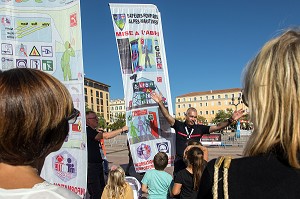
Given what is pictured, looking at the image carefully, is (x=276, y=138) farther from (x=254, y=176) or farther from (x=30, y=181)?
(x=30, y=181)

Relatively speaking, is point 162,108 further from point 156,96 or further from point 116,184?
point 116,184

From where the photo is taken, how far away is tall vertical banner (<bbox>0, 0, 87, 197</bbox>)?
183 inches

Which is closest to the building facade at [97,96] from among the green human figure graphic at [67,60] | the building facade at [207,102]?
the building facade at [207,102]

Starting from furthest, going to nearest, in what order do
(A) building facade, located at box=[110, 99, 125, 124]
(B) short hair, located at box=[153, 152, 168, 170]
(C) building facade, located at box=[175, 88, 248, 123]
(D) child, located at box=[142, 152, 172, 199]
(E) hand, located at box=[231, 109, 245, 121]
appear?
(A) building facade, located at box=[110, 99, 125, 124] < (C) building facade, located at box=[175, 88, 248, 123] < (E) hand, located at box=[231, 109, 245, 121] < (B) short hair, located at box=[153, 152, 168, 170] < (D) child, located at box=[142, 152, 172, 199]

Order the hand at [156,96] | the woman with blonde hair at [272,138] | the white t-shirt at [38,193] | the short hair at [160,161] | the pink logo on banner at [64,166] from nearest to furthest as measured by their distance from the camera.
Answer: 1. the woman with blonde hair at [272,138]
2. the white t-shirt at [38,193]
3. the pink logo on banner at [64,166]
4. the short hair at [160,161]
5. the hand at [156,96]

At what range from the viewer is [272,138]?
3.82ft

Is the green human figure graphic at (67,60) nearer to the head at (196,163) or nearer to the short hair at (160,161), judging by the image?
the short hair at (160,161)

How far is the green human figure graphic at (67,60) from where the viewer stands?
185 inches

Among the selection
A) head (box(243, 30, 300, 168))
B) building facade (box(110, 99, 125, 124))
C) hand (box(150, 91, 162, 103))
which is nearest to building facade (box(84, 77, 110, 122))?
building facade (box(110, 99, 125, 124))

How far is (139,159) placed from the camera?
598cm

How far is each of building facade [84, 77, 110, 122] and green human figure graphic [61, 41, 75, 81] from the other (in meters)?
102

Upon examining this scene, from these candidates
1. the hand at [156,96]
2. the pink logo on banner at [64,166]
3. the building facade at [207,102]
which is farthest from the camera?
the building facade at [207,102]

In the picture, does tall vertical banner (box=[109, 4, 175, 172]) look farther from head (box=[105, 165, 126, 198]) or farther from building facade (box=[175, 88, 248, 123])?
building facade (box=[175, 88, 248, 123])

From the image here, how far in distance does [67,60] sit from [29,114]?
357 centimetres
